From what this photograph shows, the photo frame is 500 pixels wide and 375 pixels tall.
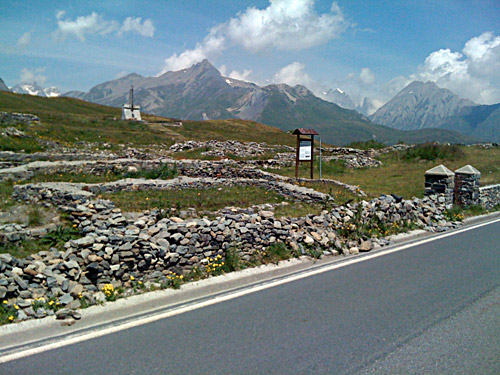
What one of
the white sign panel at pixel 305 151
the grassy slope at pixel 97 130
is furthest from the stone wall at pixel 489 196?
the grassy slope at pixel 97 130

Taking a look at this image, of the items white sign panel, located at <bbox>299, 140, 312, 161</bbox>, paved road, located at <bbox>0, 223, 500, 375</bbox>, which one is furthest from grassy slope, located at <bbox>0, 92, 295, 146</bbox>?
paved road, located at <bbox>0, 223, 500, 375</bbox>

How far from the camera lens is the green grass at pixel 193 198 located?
11289 millimetres

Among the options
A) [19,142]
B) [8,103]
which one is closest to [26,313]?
[19,142]

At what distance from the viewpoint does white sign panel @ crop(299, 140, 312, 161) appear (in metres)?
17.9

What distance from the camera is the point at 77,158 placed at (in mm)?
21938

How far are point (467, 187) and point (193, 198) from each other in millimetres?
10751

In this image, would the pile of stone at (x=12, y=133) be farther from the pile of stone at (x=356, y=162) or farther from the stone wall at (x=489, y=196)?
the stone wall at (x=489, y=196)

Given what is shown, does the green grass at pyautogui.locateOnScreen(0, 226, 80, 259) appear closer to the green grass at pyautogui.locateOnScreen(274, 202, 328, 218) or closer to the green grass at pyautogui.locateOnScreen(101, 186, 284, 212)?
the green grass at pyautogui.locateOnScreen(101, 186, 284, 212)

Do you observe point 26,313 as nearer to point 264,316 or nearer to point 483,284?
point 264,316

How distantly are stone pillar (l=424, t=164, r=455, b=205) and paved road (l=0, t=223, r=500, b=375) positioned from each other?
718cm

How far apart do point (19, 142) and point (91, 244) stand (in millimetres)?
22224

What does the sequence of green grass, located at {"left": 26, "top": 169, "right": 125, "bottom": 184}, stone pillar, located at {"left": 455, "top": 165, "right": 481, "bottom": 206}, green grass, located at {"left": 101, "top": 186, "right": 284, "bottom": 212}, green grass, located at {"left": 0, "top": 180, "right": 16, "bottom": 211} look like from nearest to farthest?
green grass, located at {"left": 101, "top": 186, "right": 284, "bottom": 212}, green grass, located at {"left": 0, "top": 180, "right": 16, "bottom": 211}, stone pillar, located at {"left": 455, "top": 165, "right": 481, "bottom": 206}, green grass, located at {"left": 26, "top": 169, "right": 125, "bottom": 184}

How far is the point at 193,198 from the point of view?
12.5 meters

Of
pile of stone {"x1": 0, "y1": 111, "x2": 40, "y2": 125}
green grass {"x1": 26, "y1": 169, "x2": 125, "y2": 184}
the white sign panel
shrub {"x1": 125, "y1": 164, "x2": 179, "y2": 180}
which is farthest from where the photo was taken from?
pile of stone {"x1": 0, "y1": 111, "x2": 40, "y2": 125}
